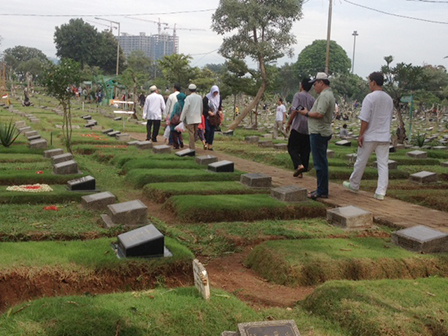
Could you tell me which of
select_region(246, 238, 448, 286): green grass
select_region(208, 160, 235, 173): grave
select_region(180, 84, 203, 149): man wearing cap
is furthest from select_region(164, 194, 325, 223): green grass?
select_region(180, 84, 203, 149): man wearing cap

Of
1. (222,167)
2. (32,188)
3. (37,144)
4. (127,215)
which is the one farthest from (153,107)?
(127,215)

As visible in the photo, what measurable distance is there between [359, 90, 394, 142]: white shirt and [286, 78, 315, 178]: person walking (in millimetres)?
1491

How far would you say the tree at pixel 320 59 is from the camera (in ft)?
215

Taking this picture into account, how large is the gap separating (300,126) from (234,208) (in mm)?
3104

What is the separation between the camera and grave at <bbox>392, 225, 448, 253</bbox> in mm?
5730

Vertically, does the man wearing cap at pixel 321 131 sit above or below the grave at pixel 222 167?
above

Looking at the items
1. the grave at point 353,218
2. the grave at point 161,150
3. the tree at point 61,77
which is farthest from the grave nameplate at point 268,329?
the tree at point 61,77

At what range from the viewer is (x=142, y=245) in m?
5.06

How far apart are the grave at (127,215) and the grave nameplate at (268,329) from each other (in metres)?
3.28

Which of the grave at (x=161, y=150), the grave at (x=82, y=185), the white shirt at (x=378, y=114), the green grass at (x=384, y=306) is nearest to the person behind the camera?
the green grass at (x=384, y=306)

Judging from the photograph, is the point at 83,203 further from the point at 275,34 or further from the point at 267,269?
the point at 275,34

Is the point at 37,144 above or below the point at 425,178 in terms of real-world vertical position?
above

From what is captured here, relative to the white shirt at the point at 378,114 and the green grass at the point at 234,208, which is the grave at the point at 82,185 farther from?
the white shirt at the point at 378,114

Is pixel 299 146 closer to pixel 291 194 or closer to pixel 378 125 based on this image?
pixel 378 125
